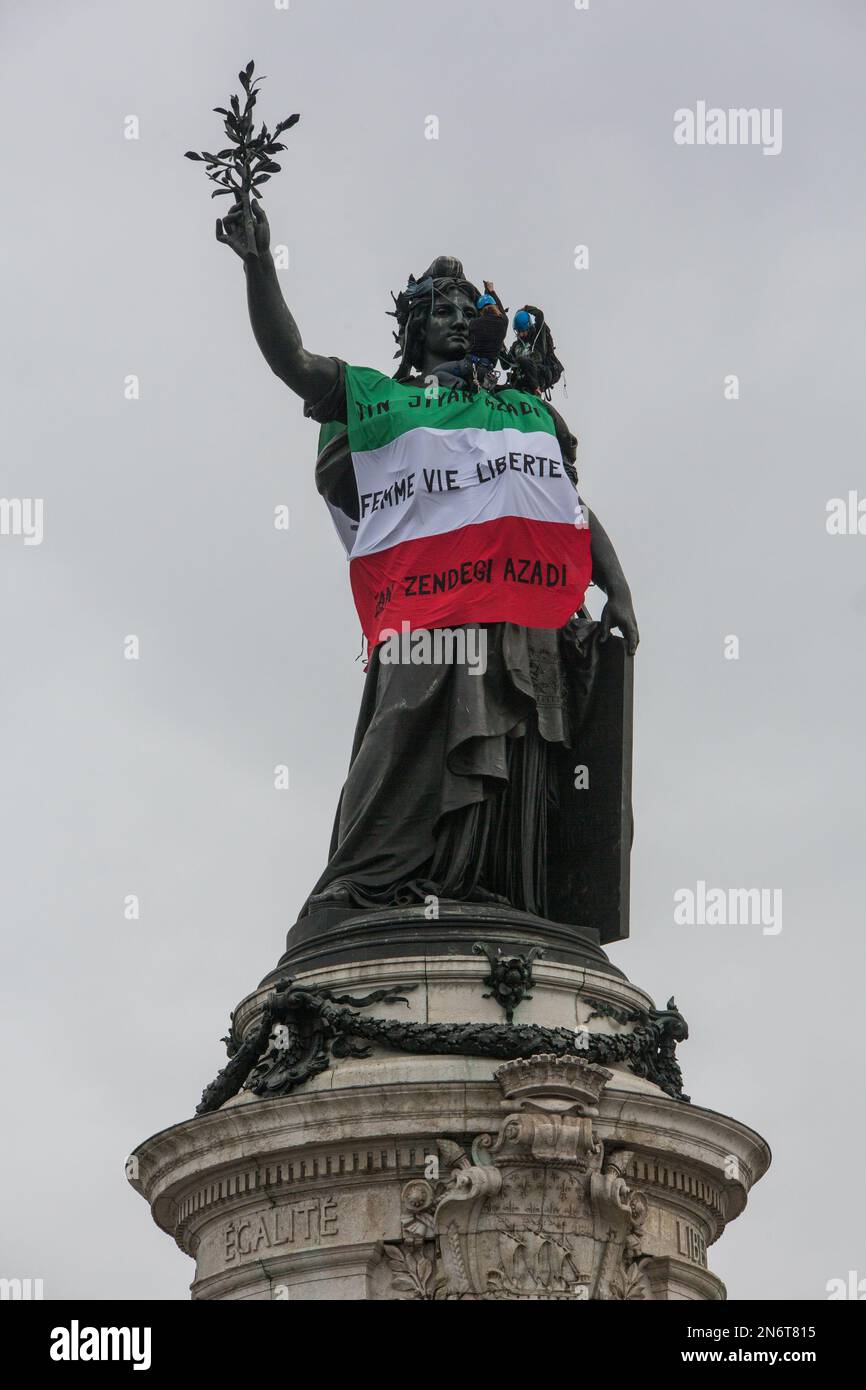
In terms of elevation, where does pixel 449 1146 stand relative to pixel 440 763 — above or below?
below

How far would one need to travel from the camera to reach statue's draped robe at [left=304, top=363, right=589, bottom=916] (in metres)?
21.6

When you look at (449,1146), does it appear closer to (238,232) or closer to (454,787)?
(454,787)

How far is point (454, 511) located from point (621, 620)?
185 centimetres

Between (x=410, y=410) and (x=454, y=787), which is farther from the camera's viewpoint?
(x=410, y=410)

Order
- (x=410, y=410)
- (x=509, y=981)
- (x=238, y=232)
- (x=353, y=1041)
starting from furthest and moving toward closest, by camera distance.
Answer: (x=410, y=410) → (x=238, y=232) → (x=509, y=981) → (x=353, y=1041)

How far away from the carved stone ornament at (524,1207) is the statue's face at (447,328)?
7.44 meters

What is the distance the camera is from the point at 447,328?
77.9 ft

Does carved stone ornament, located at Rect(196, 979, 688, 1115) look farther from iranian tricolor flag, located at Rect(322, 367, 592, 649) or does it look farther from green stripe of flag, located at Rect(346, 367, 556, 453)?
green stripe of flag, located at Rect(346, 367, 556, 453)

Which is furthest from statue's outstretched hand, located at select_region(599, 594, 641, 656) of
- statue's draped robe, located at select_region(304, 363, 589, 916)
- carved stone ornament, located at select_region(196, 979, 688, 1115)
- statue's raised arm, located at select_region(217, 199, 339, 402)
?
carved stone ornament, located at select_region(196, 979, 688, 1115)

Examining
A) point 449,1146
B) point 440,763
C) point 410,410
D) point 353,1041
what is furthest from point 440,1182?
point 410,410

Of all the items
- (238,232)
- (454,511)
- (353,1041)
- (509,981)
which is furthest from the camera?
(454,511)

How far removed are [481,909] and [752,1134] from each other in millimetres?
2863

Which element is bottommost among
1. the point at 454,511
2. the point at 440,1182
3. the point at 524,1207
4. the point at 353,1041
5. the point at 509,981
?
the point at 524,1207
